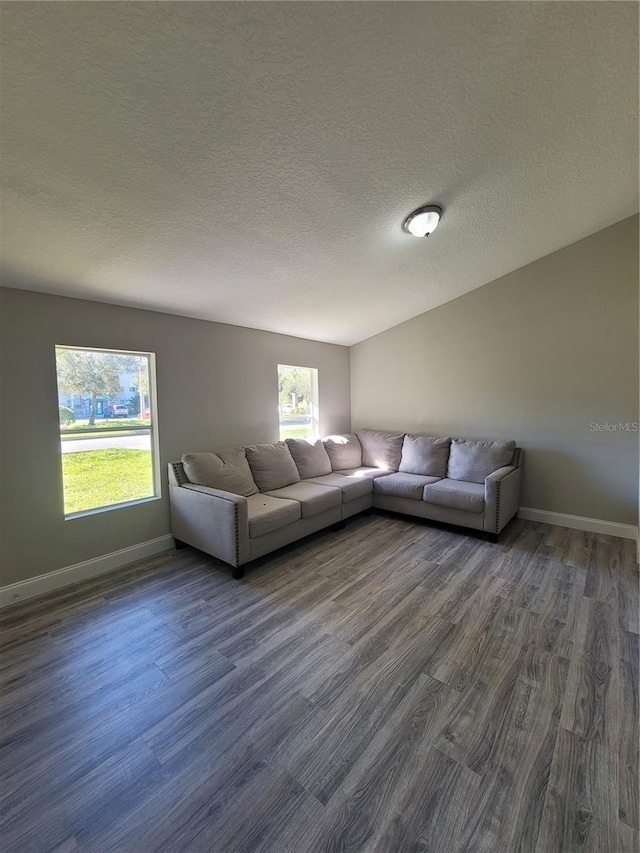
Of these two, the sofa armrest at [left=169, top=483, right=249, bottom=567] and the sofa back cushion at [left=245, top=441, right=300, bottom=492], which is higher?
the sofa back cushion at [left=245, top=441, right=300, bottom=492]

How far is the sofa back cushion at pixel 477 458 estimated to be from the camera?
3.50 m

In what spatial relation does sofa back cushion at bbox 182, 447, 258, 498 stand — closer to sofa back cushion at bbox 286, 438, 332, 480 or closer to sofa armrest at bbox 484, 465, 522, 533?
sofa back cushion at bbox 286, 438, 332, 480

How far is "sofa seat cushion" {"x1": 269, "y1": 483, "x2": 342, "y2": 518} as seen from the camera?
3070 millimetres

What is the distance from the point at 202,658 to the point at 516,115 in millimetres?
3287

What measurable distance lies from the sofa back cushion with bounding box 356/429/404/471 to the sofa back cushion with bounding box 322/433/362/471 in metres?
0.12

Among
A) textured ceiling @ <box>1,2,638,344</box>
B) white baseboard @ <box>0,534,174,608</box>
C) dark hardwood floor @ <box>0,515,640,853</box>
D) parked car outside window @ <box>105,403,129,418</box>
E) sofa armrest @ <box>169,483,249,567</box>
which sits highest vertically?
textured ceiling @ <box>1,2,638,344</box>

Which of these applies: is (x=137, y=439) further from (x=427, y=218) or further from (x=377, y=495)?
(x=427, y=218)

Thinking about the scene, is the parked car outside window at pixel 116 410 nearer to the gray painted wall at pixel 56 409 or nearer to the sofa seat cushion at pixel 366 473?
the gray painted wall at pixel 56 409

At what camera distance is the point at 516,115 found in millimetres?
1712

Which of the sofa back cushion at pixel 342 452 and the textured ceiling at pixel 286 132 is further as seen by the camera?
the sofa back cushion at pixel 342 452

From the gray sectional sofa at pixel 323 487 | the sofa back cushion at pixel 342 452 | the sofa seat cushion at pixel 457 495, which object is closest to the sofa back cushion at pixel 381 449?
the gray sectional sofa at pixel 323 487

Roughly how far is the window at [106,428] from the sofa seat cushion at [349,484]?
1.71 m

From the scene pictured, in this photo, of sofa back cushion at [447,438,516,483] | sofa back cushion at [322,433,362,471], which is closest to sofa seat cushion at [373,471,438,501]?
sofa back cushion at [447,438,516,483]

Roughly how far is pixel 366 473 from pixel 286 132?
328cm
